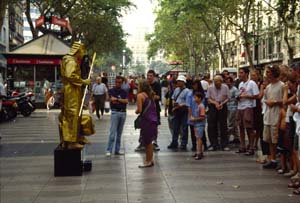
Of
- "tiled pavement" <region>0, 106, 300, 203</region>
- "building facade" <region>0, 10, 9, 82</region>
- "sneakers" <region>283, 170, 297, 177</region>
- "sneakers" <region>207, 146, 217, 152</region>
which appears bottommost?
"tiled pavement" <region>0, 106, 300, 203</region>

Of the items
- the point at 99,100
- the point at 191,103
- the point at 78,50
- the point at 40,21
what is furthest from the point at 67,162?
the point at 40,21

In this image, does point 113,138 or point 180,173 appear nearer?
point 180,173

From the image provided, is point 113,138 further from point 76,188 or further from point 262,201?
point 262,201

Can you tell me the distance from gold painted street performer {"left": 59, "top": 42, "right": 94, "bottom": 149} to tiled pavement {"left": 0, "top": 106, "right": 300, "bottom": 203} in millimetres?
652

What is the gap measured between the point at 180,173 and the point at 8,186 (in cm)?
282

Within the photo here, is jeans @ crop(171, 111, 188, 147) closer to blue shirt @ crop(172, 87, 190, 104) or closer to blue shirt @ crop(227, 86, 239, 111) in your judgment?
blue shirt @ crop(172, 87, 190, 104)

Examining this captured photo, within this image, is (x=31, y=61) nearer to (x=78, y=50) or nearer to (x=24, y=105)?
(x=24, y=105)

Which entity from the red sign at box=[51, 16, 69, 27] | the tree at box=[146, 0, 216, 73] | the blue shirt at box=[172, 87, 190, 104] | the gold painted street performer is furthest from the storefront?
the tree at box=[146, 0, 216, 73]

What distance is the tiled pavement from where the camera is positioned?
6.93 meters

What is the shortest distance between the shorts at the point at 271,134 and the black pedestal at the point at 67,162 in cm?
324

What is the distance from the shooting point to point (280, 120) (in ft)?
27.6

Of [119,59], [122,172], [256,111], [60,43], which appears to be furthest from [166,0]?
[119,59]

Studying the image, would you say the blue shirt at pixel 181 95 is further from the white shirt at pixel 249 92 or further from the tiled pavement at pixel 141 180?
the white shirt at pixel 249 92

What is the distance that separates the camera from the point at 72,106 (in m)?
8.57
